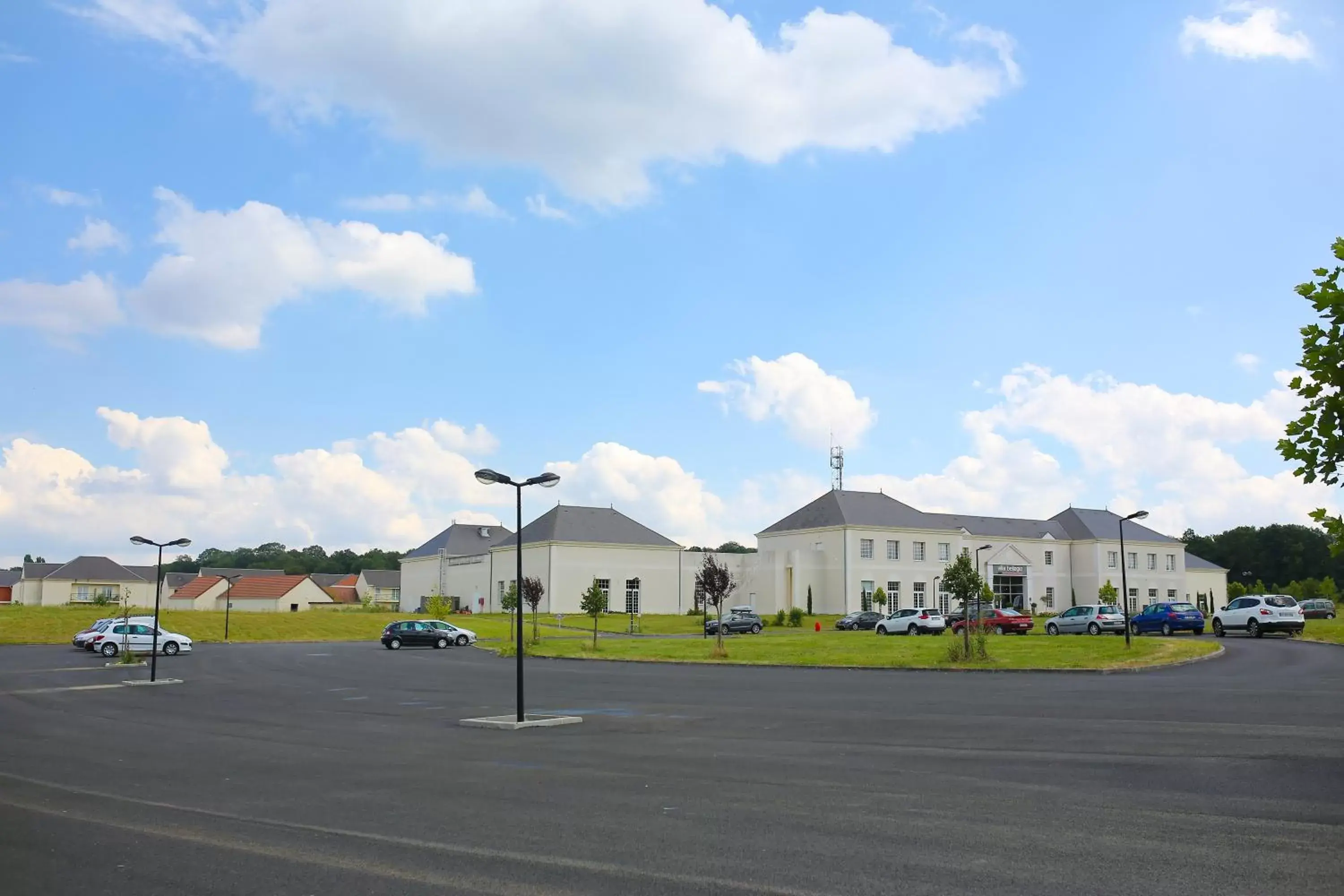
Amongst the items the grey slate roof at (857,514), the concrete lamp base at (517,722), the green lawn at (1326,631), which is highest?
the grey slate roof at (857,514)

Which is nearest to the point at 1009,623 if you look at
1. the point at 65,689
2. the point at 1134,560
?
the point at 65,689

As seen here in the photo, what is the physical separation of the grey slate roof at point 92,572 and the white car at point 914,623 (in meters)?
102

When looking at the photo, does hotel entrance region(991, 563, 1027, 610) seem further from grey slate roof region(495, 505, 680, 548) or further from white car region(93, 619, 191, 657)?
white car region(93, 619, 191, 657)

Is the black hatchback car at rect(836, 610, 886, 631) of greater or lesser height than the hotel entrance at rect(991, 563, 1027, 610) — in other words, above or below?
below

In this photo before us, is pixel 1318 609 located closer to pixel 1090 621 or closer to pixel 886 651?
pixel 1090 621

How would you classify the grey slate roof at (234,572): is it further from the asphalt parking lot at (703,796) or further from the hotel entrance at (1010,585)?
the asphalt parking lot at (703,796)

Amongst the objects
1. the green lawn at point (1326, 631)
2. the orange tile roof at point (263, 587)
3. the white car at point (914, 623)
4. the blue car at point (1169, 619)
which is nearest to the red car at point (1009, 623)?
the white car at point (914, 623)

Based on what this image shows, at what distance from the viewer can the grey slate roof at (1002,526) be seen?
94.2 metres

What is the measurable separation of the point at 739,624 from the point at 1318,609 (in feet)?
134

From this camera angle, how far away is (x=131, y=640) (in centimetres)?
4803

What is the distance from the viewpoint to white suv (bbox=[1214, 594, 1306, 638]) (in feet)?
155

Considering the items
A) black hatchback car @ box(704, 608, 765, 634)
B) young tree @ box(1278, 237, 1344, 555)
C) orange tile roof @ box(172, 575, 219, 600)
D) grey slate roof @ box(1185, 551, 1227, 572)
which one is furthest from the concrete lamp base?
orange tile roof @ box(172, 575, 219, 600)

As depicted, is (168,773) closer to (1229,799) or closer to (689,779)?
(689,779)

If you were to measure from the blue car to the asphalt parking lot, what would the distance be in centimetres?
2715
